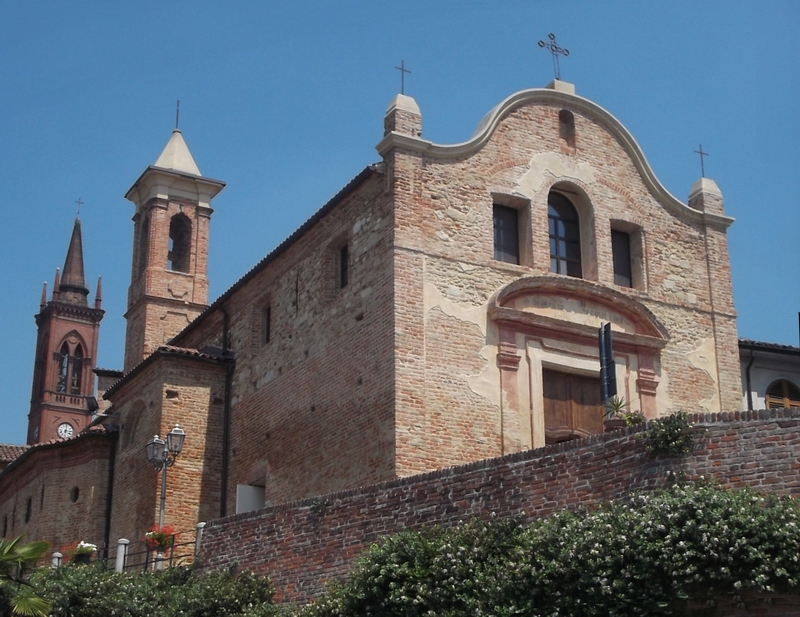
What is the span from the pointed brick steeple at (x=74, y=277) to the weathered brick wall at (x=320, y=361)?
198 ft

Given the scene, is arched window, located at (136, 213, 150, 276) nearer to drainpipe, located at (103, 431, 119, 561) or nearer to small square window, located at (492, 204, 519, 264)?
drainpipe, located at (103, 431, 119, 561)

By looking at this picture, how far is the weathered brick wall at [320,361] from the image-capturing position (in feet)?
76.3

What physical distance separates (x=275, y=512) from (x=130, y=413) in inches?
447

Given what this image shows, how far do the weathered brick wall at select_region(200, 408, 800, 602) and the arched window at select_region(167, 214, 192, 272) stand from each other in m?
22.2

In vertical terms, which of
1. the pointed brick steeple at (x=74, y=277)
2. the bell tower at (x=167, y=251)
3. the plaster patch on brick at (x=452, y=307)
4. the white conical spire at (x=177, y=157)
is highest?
the pointed brick steeple at (x=74, y=277)

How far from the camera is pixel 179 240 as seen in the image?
43.2m

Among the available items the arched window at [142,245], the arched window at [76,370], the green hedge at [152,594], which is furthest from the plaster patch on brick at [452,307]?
the arched window at [76,370]

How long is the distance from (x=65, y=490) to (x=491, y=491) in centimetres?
1937

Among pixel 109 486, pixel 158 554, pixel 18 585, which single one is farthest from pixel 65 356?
pixel 18 585

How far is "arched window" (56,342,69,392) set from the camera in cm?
8437

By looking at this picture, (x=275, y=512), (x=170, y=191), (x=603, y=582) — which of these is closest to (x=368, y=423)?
(x=275, y=512)

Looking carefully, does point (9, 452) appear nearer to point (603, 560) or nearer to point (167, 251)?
point (167, 251)

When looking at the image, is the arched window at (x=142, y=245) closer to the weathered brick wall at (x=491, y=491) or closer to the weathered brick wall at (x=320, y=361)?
the weathered brick wall at (x=320, y=361)

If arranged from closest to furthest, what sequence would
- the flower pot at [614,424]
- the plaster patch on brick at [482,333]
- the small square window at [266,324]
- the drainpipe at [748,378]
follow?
the flower pot at [614,424], the plaster patch on brick at [482,333], the drainpipe at [748,378], the small square window at [266,324]
